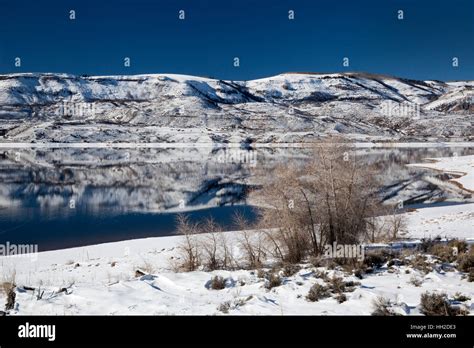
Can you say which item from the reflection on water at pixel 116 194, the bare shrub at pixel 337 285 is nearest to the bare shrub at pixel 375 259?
the bare shrub at pixel 337 285

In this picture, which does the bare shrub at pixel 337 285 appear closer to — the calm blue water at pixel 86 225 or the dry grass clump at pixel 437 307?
the dry grass clump at pixel 437 307

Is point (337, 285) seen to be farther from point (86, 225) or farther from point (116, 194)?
point (116, 194)

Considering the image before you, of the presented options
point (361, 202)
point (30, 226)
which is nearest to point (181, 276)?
point (361, 202)

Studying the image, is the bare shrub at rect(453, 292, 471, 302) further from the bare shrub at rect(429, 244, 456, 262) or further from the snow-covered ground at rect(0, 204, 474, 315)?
the bare shrub at rect(429, 244, 456, 262)

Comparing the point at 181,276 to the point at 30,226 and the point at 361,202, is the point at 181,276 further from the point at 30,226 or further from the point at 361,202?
the point at 30,226

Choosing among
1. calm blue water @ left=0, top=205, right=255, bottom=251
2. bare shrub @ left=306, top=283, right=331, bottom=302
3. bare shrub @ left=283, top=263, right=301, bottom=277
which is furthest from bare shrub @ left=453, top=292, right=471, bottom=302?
calm blue water @ left=0, top=205, right=255, bottom=251

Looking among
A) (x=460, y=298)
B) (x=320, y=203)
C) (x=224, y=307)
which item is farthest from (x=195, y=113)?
(x=460, y=298)
